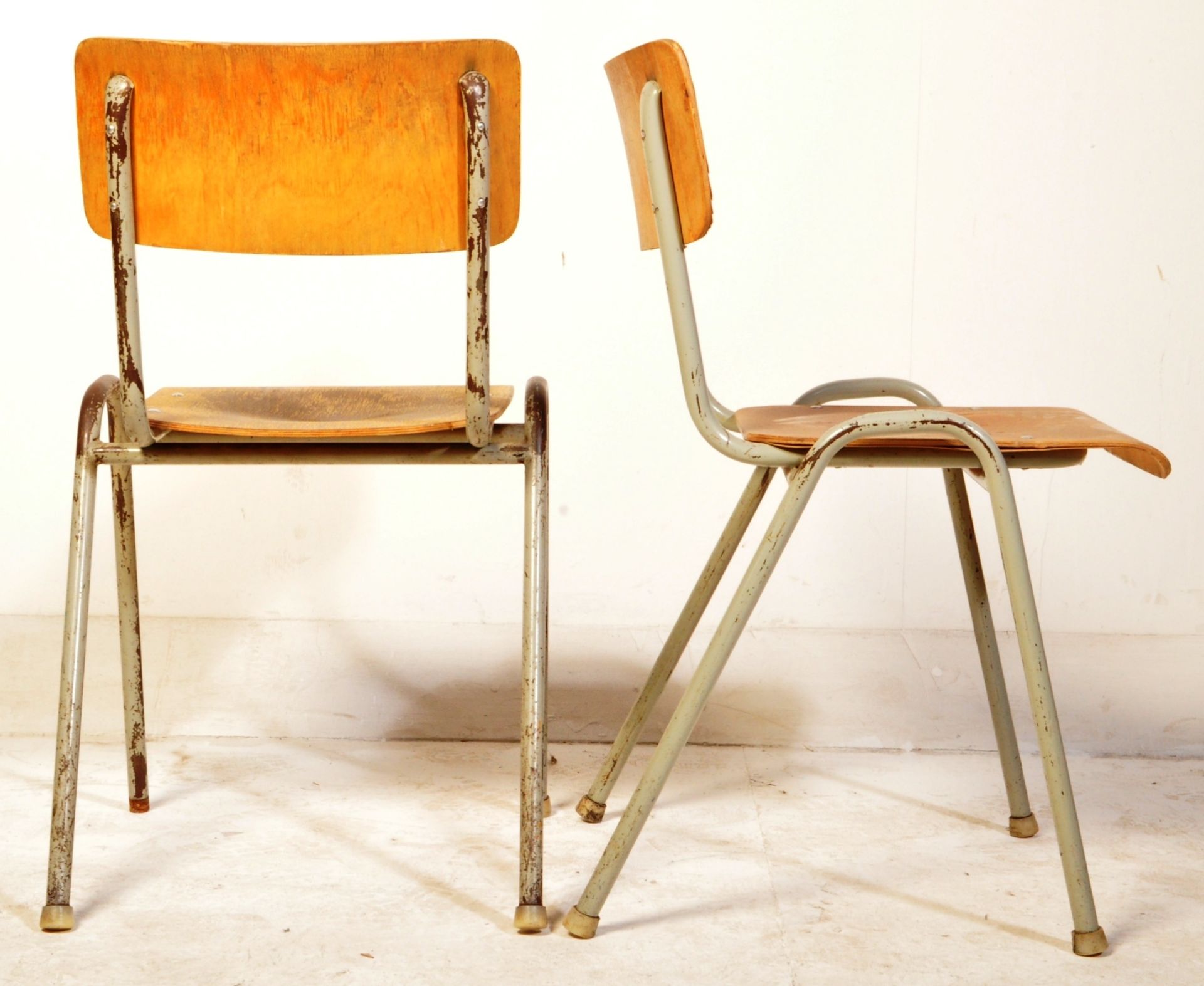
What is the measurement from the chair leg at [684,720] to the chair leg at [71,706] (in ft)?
1.72

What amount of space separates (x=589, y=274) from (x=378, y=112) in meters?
1.01

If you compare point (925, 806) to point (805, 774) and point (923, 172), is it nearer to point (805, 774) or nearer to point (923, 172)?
point (805, 774)

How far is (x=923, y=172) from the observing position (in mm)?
2221

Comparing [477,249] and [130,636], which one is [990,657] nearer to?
[477,249]

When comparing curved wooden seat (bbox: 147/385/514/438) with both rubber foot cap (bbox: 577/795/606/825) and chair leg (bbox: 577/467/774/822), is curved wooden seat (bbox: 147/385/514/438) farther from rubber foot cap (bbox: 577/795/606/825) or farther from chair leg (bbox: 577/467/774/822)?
rubber foot cap (bbox: 577/795/606/825)

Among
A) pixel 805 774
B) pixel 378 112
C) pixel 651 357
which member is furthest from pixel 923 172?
pixel 378 112

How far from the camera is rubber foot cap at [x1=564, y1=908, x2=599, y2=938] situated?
4.62 ft

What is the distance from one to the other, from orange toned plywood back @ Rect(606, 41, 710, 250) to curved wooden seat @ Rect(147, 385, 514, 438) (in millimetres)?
292

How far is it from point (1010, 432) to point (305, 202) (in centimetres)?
74

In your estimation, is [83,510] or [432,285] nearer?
[83,510]

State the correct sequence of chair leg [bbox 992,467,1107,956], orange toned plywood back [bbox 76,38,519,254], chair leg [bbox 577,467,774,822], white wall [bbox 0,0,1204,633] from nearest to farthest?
orange toned plywood back [bbox 76,38,519,254] < chair leg [bbox 992,467,1107,956] < chair leg [bbox 577,467,774,822] < white wall [bbox 0,0,1204,633]

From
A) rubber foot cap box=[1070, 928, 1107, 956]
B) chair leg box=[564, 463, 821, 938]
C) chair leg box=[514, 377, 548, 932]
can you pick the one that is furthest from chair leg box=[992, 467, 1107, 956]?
chair leg box=[514, 377, 548, 932]

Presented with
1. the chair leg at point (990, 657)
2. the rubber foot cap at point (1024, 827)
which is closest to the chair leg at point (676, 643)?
the chair leg at point (990, 657)

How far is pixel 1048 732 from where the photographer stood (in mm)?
1354
